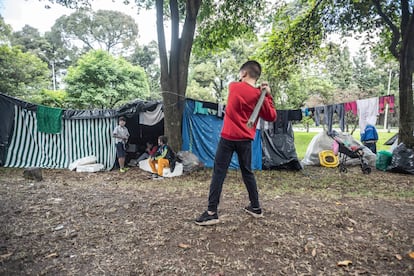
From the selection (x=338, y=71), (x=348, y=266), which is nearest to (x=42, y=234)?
(x=348, y=266)

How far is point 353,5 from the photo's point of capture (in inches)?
308

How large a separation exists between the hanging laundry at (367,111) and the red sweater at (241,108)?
6.81m

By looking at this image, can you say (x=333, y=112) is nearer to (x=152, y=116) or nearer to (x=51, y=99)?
(x=152, y=116)

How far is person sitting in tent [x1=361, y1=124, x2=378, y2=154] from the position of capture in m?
8.29

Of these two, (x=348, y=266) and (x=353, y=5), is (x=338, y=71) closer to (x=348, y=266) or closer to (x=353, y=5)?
(x=353, y=5)

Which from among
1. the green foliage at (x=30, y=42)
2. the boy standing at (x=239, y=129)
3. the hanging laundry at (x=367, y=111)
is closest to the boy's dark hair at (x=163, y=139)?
the boy standing at (x=239, y=129)

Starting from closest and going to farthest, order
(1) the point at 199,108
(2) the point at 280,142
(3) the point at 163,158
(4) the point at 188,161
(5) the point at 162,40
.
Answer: (3) the point at 163,158, (5) the point at 162,40, (4) the point at 188,161, (1) the point at 199,108, (2) the point at 280,142

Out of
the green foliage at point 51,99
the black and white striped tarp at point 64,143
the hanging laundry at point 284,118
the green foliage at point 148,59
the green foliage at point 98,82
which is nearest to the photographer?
the black and white striped tarp at point 64,143

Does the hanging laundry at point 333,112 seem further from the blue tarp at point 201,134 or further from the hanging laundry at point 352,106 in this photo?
the blue tarp at point 201,134

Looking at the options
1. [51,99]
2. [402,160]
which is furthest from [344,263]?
[51,99]

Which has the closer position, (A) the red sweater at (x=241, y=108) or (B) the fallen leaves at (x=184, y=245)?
(B) the fallen leaves at (x=184, y=245)

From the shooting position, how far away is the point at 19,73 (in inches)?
690

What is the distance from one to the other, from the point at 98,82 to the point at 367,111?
17764 millimetres

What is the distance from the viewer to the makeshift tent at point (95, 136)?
7.08 metres
